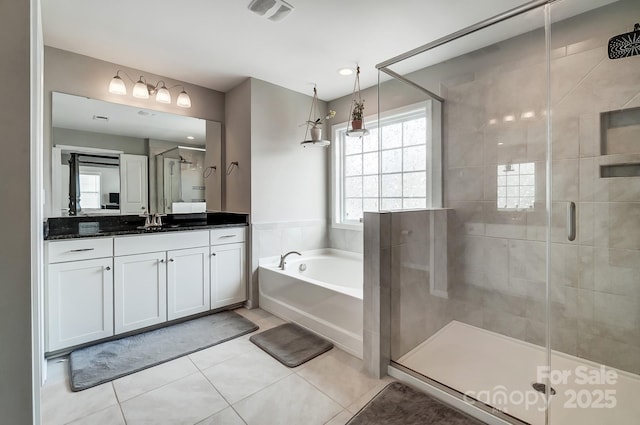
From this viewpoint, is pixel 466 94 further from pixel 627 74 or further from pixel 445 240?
pixel 445 240

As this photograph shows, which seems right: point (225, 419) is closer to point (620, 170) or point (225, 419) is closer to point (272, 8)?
point (272, 8)

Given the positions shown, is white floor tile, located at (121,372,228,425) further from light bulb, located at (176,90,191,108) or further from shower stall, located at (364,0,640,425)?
light bulb, located at (176,90,191,108)

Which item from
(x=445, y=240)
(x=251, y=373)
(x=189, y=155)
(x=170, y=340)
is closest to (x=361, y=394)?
(x=251, y=373)

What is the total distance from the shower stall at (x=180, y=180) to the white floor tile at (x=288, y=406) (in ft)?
7.18

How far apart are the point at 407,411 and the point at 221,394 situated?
3.66 ft

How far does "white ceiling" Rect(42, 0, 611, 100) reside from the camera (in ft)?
6.23

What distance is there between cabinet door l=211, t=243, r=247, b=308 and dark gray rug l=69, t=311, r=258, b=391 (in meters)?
0.22

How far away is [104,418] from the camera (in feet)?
5.03

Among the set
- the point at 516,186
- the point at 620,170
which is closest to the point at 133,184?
the point at 516,186

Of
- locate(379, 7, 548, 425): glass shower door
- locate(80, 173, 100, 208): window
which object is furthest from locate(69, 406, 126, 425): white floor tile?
locate(80, 173, 100, 208): window

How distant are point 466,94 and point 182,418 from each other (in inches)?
124

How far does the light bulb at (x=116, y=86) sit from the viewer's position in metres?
2.58

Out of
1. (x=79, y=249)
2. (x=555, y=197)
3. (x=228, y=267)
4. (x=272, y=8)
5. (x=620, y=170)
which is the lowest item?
(x=228, y=267)

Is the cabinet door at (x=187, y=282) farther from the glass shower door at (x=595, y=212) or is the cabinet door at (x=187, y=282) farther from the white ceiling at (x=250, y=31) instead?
the glass shower door at (x=595, y=212)
